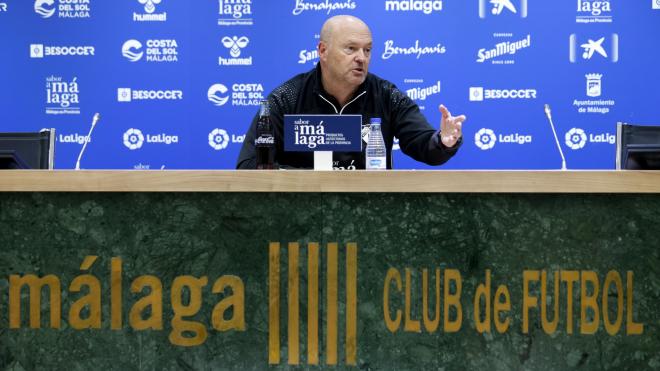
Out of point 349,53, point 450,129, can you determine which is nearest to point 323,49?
point 349,53

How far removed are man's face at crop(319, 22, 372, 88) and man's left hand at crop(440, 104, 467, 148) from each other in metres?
0.63

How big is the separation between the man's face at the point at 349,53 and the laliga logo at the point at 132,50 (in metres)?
1.59

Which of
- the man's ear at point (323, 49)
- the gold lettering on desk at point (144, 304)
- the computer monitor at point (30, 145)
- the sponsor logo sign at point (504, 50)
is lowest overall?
the gold lettering on desk at point (144, 304)

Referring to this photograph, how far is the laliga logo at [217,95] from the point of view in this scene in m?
4.10

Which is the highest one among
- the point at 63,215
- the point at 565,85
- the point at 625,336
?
the point at 565,85

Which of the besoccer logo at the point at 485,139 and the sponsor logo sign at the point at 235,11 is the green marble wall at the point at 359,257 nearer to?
the besoccer logo at the point at 485,139

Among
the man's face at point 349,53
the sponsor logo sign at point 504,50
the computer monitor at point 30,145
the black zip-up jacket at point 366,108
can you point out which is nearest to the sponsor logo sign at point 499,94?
the sponsor logo sign at point 504,50

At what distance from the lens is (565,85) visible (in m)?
3.98

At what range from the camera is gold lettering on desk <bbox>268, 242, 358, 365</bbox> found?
5.74 feet

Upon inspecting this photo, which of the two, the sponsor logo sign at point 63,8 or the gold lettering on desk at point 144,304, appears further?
the sponsor logo sign at point 63,8

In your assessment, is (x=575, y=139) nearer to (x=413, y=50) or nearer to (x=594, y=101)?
(x=594, y=101)

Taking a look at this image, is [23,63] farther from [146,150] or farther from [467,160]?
[467,160]

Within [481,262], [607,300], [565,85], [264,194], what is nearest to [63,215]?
[264,194]

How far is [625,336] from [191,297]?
1.03m
